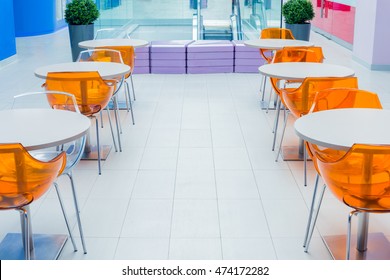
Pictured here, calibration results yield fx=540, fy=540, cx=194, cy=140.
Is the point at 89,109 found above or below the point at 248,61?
above

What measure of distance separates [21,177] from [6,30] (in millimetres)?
7416

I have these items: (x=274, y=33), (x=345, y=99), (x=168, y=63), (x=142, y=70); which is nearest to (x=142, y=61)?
(x=142, y=70)

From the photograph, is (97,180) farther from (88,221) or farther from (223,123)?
(223,123)

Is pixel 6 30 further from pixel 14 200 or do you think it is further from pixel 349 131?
pixel 349 131

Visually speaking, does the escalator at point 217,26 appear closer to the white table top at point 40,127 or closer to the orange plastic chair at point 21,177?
the white table top at point 40,127

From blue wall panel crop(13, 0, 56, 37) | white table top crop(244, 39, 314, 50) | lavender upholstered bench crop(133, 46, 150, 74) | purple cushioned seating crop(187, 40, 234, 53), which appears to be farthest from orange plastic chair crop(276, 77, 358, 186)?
blue wall panel crop(13, 0, 56, 37)

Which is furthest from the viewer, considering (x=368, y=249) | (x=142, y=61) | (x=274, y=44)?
(x=142, y=61)

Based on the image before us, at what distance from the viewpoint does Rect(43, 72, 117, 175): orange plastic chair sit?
418cm

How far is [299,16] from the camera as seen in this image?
28.9ft

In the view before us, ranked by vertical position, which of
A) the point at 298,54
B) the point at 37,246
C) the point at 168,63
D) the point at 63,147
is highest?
the point at 298,54

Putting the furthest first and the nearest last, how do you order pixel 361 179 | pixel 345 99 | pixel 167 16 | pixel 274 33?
pixel 167 16, pixel 274 33, pixel 345 99, pixel 361 179

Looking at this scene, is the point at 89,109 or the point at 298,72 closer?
the point at 89,109

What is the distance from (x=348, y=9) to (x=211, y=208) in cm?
832

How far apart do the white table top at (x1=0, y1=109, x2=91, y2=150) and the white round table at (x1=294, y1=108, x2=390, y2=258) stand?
118cm
